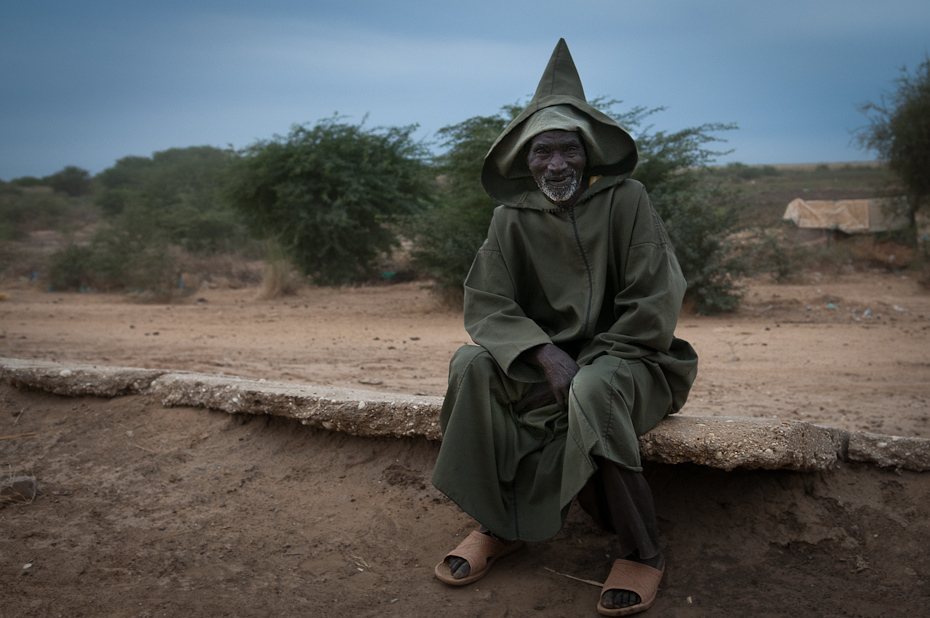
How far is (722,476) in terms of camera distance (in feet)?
8.42

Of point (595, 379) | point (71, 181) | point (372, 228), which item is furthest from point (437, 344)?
point (71, 181)

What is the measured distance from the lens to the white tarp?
1465cm

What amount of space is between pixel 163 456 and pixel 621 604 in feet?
7.72

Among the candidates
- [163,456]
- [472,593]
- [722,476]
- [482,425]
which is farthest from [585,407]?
[163,456]

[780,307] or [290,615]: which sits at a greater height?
[290,615]

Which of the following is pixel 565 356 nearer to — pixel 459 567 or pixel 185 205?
pixel 459 567

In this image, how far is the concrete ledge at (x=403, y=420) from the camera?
2213mm

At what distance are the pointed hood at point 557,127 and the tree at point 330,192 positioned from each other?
11.2 meters

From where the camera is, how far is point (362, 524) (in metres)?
2.70

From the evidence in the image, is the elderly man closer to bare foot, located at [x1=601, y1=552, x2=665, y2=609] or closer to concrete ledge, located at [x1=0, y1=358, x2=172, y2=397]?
bare foot, located at [x1=601, y1=552, x2=665, y2=609]

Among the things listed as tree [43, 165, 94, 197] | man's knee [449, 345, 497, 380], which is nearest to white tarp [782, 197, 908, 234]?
man's knee [449, 345, 497, 380]

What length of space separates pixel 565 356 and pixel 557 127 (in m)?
0.81

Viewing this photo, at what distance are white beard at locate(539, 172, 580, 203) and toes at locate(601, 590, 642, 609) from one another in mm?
1350

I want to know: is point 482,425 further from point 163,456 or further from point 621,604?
point 163,456
